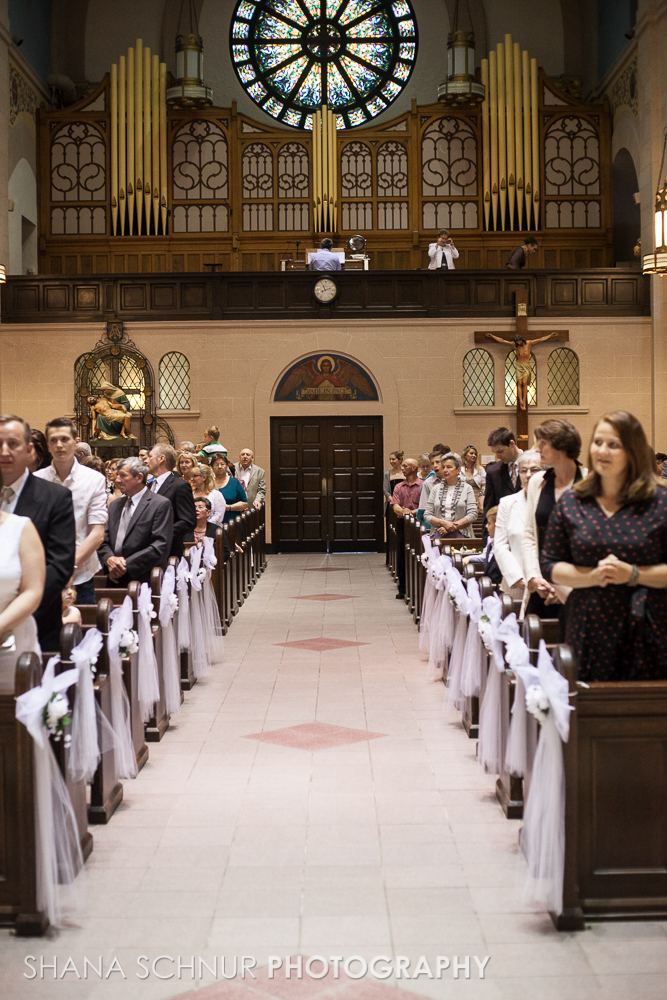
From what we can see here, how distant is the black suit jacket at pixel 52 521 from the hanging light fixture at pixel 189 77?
54.1ft

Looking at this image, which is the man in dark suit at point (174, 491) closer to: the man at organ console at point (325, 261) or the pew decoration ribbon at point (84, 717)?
the pew decoration ribbon at point (84, 717)

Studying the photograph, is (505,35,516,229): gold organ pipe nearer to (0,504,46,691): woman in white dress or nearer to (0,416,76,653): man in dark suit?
(0,416,76,653): man in dark suit

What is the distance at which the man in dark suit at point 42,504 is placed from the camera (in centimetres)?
415

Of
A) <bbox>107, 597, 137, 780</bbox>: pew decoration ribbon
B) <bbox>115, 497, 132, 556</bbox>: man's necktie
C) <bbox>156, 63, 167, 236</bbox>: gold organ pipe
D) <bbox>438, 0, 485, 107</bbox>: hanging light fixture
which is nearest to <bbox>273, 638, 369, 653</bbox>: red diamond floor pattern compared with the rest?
<bbox>115, 497, 132, 556</bbox>: man's necktie

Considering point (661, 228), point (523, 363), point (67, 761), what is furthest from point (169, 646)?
point (523, 363)

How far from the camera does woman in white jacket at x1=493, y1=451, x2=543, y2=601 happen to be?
5.61 metres

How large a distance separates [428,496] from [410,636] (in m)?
1.54

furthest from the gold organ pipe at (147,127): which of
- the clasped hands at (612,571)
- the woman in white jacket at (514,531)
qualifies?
the clasped hands at (612,571)

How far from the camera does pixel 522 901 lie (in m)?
3.86

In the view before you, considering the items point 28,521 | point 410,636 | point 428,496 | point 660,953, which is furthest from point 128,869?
point 428,496

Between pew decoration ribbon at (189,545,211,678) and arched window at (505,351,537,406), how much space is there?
1042 centimetres

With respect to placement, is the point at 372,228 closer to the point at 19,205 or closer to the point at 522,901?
the point at 19,205

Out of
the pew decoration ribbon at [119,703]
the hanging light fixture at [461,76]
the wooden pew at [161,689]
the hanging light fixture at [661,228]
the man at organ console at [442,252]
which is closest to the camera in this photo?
the pew decoration ribbon at [119,703]

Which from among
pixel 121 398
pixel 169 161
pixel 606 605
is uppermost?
pixel 169 161
